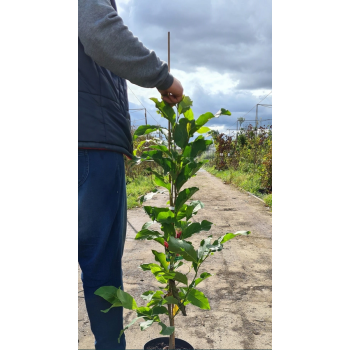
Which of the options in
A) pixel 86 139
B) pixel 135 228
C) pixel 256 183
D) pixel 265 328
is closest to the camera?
pixel 86 139

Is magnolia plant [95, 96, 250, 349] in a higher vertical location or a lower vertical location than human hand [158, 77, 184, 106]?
lower

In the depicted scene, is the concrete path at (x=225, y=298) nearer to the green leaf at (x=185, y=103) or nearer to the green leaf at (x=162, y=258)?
the green leaf at (x=162, y=258)

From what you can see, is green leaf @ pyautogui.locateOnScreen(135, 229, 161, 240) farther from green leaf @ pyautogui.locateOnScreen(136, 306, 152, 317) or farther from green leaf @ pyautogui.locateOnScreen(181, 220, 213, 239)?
green leaf @ pyautogui.locateOnScreen(136, 306, 152, 317)

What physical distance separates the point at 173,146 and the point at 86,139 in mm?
331

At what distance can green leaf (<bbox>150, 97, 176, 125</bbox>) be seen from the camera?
1171mm

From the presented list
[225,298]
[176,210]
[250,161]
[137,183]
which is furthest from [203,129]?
[250,161]

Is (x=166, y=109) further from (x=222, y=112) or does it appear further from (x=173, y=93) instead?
(x=222, y=112)

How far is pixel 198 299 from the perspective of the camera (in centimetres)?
118

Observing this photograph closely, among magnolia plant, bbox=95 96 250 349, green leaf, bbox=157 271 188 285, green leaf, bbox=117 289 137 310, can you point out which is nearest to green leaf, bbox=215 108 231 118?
magnolia plant, bbox=95 96 250 349

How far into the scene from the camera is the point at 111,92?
3.86 feet

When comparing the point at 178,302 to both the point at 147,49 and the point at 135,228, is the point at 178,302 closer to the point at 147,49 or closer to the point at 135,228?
the point at 147,49

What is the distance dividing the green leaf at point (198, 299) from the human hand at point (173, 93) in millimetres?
725

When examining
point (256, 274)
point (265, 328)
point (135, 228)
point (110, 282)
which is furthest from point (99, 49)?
point (135, 228)

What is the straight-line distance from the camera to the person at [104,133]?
99 cm
